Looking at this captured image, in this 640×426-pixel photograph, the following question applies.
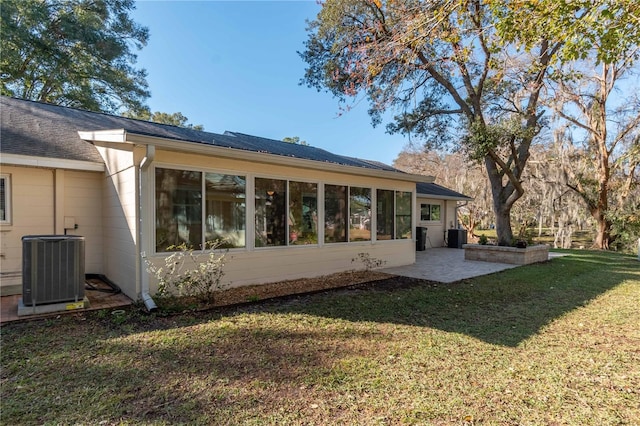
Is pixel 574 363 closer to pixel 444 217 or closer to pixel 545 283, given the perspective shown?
pixel 545 283

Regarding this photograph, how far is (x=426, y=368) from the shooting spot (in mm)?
2988

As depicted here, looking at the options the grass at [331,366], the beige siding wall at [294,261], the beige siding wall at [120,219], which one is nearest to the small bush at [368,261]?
the beige siding wall at [294,261]

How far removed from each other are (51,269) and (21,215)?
201cm

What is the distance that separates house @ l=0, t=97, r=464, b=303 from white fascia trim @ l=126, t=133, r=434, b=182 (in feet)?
0.06

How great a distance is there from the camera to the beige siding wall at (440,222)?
1390 centimetres

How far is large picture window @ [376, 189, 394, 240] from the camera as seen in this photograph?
27.1ft

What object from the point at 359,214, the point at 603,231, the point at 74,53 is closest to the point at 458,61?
the point at 359,214

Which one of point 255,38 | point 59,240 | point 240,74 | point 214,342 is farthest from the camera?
point 240,74

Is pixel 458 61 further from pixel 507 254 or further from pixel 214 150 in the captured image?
pixel 507 254

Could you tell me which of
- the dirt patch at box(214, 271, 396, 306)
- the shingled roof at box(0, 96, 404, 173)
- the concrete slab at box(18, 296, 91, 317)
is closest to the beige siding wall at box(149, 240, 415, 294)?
the dirt patch at box(214, 271, 396, 306)

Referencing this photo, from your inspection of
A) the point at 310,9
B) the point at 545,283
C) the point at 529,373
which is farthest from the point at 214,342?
the point at 310,9

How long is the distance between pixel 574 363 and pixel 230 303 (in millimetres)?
4250

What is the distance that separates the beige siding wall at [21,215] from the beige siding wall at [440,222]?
38.3ft

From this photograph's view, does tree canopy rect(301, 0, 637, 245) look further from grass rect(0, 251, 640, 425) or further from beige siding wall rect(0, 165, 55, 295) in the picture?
beige siding wall rect(0, 165, 55, 295)
